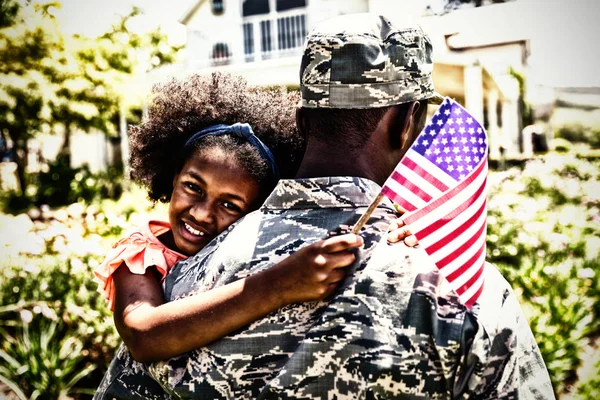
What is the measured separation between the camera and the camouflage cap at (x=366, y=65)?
1.92 metres

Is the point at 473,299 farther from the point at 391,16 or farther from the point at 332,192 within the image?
the point at 391,16

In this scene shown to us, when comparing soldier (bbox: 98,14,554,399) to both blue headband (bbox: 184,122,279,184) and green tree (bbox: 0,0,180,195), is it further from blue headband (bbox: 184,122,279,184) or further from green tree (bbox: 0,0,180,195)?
green tree (bbox: 0,0,180,195)

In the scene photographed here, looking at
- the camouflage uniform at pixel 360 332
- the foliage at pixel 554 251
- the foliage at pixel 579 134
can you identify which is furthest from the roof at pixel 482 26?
the camouflage uniform at pixel 360 332

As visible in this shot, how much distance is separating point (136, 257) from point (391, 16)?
32.2 feet

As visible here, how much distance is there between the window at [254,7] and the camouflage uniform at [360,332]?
20.3 m

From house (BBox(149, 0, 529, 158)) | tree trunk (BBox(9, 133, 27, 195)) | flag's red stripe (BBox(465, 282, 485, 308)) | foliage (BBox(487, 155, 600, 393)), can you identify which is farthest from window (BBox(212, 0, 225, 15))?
flag's red stripe (BBox(465, 282, 485, 308))

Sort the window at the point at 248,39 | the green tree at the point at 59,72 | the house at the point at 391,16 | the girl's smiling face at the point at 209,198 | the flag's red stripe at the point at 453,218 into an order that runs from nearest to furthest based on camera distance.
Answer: the flag's red stripe at the point at 453,218 → the girl's smiling face at the point at 209,198 → the green tree at the point at 59,72 → the house at the point at 391,16 → the window at the point at 248,39

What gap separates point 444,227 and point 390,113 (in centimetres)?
36

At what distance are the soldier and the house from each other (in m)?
10.0

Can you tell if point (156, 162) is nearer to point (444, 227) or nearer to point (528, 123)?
point (444, 227)

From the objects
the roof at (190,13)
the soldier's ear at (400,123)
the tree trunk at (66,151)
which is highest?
the roof at (190,13)

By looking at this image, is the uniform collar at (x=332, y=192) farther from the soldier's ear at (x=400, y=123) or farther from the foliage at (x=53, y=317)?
the foliage at (x=53, y=317)

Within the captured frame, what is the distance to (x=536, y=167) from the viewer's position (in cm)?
827

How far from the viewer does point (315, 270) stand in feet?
5.77
